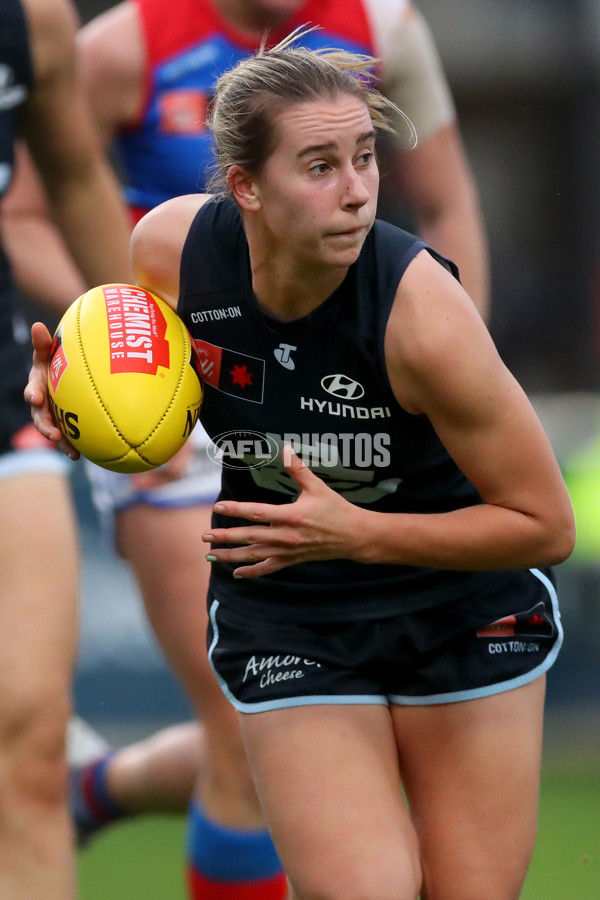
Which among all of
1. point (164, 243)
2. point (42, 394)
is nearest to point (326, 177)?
point (164, 243)

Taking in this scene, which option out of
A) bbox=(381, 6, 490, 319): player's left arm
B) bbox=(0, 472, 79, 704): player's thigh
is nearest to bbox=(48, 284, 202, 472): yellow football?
bbox=(0, 472, 79, 704): player's thigh

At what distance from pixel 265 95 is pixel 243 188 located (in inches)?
7.5

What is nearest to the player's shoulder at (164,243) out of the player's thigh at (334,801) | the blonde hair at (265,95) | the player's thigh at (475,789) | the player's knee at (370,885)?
the blonde hair at (265,95)

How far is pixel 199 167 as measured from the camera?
410cm

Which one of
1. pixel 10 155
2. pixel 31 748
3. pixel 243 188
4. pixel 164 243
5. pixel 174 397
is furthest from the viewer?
pixel 10 155

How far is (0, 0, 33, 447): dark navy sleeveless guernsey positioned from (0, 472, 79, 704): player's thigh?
0.59 feet

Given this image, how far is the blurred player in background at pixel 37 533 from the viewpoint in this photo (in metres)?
3.25

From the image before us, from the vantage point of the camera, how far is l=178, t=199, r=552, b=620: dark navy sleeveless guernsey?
272 centimetres

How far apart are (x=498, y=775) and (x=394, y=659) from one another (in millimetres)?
314

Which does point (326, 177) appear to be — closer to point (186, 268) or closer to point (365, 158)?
point (365, 158)

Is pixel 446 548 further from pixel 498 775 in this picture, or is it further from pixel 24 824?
pixel 24 824

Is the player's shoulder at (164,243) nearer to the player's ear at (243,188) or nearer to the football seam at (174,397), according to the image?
the football seam at (174,397)

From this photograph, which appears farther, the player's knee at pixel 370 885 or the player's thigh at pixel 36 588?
the player's thigh at pixel 36 588

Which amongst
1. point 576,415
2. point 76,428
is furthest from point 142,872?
point 576,415
